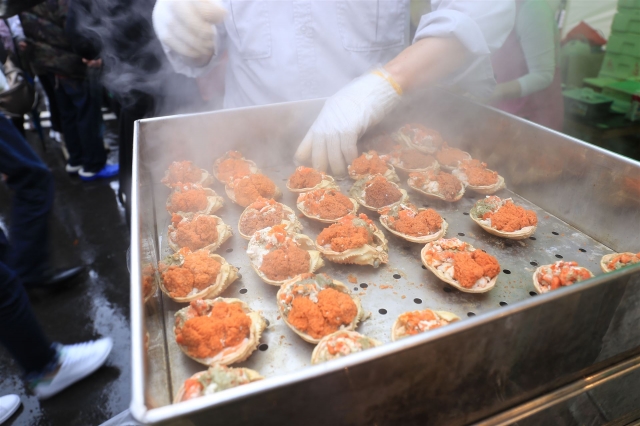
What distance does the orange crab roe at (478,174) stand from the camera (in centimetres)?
275

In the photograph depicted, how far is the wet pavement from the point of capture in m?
3.10

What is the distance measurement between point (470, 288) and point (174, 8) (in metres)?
2.60

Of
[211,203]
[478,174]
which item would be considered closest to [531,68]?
[478,174]

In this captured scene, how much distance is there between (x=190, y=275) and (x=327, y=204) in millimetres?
945

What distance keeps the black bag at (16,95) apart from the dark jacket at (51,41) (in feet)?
2.18

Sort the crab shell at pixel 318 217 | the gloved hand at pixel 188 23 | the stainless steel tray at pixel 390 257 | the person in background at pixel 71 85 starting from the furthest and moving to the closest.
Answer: the person in background at pixel 71 85, the gloved hand at pixel 188 23, the crab shell at pixel 318 217, the stainless steel tray at pixel 390 257

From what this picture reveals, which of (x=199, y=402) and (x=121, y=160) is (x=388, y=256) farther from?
(x=121, y=160)

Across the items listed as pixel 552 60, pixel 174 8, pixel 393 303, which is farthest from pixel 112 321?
pixel 552 60

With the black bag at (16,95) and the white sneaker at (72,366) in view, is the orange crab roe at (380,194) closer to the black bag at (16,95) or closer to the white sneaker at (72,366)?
the white sneaker at (72,366)

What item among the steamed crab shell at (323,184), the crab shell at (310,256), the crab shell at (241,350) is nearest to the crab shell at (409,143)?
the steamed crab shell at (323,184)

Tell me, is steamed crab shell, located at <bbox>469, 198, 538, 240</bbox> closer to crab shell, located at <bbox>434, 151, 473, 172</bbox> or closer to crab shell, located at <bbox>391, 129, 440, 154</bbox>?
crab shell, located at <bbox>434, 151, 473, 172</bbox>

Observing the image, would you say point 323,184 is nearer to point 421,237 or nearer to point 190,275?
point 421,237

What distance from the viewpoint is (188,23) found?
2.80 m

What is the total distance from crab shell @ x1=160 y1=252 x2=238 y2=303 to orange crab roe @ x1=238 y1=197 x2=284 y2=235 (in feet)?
1.05
